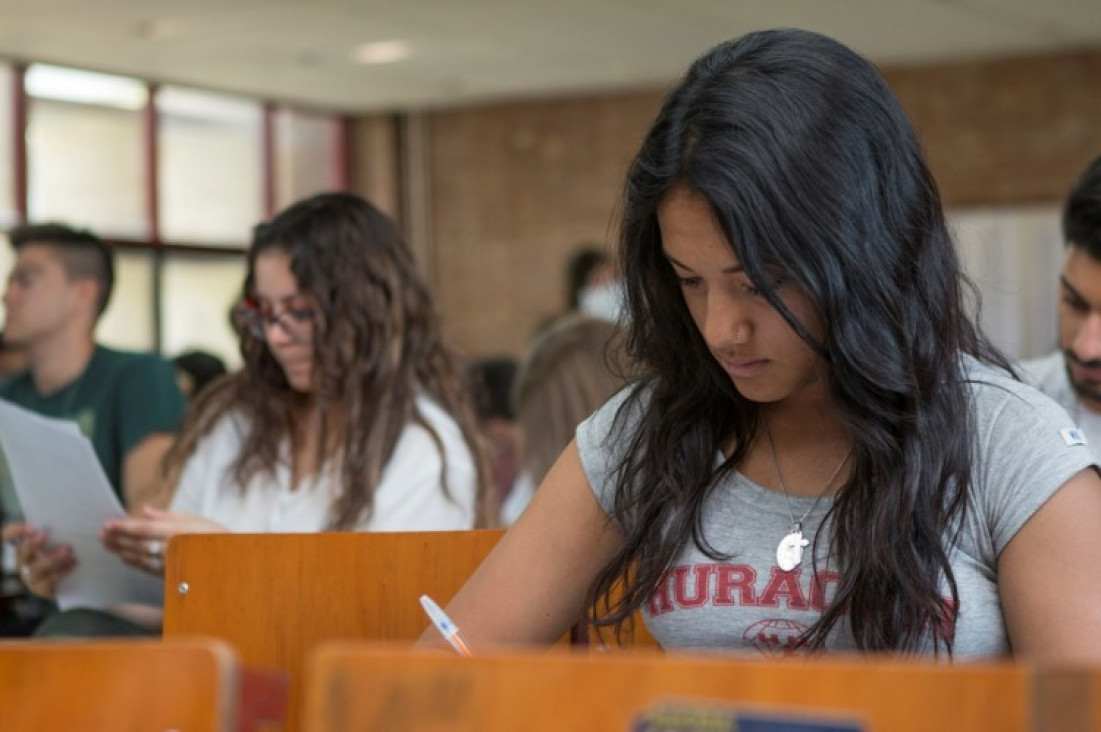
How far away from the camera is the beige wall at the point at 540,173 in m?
10.4

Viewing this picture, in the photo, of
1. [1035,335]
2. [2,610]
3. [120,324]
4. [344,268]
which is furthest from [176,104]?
[344,268]

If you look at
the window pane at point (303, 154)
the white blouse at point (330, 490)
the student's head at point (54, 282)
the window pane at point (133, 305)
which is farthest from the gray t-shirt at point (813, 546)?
the window pane at point (303, 154)

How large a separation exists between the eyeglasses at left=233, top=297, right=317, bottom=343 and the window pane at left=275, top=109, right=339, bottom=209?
8.53 metres

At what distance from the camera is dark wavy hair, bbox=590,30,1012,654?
1.45 m

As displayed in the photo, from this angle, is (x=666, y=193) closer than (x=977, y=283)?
Yes

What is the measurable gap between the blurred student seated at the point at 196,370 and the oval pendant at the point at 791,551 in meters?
3.65

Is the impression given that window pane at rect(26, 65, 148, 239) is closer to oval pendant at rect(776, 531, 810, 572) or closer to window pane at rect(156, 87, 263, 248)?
window pane at rect(156, 87, 263, 248)

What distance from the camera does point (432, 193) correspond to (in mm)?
A: 12234

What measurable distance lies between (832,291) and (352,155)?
11.0 m

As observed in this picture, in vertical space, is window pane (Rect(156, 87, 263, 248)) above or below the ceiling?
below

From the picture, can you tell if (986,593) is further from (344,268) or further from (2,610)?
(2,610)

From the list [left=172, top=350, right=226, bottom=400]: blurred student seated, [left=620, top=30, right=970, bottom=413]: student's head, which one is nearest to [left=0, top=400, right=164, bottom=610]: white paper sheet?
[left=620, top=30, right=970, bottom=413]: student's head

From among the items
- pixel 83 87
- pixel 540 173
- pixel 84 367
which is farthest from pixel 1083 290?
pixel 540 173

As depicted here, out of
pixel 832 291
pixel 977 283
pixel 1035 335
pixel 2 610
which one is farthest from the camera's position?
pixel 1035 335
